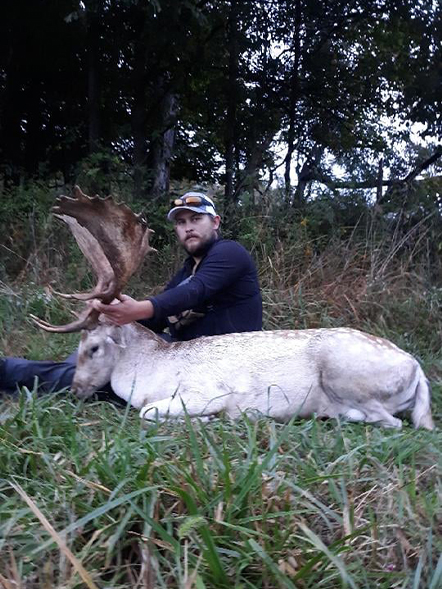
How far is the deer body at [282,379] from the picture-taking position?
4.05 meters

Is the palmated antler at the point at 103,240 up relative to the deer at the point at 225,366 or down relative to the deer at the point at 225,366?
up

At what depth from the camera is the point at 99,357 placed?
442cm

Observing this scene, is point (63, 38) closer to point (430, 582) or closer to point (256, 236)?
point (256, 236)

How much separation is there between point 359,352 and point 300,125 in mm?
7783

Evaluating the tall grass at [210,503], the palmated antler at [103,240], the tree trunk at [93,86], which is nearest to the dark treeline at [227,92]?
the tree trunk at [93,86]

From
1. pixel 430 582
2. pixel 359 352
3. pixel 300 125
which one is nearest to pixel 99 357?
pixel 359 352

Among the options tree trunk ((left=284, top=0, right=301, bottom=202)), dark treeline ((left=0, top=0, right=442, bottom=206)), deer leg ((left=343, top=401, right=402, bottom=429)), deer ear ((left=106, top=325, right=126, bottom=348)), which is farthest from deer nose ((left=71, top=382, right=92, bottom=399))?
tree trunk ((left=284, top=0, right=301, bottom=202))

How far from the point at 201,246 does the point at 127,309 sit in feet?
2.91

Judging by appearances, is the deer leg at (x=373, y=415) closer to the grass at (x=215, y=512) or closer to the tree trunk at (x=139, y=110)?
the grass at (x=215, y=512)

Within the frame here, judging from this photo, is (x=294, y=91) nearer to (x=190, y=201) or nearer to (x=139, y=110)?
(x=139, y=110)

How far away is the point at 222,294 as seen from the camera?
187 inches

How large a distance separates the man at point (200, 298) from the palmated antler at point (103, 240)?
128mm

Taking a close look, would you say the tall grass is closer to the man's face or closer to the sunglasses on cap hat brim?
the man's face

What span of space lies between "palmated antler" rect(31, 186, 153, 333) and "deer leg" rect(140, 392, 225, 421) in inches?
29.8
